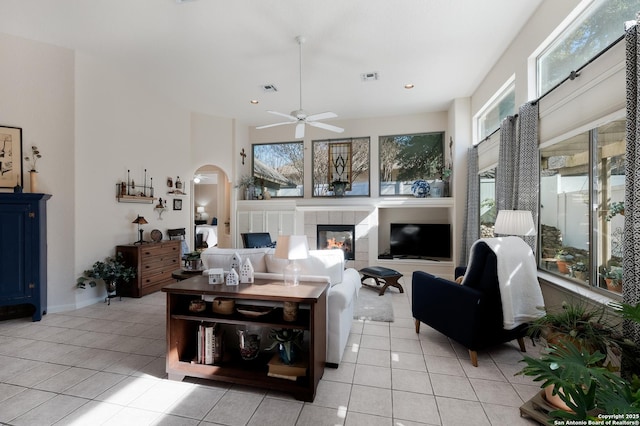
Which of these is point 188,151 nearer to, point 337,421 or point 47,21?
point 47,21

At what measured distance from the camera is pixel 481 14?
3.05 m

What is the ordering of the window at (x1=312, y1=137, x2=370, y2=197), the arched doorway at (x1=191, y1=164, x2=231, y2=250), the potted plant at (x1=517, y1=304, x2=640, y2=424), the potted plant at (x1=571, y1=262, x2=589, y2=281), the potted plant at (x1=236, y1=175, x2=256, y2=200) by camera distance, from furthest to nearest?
the arched doorway at (x1=191, y1=164, x2=231, y2=250) → the potted plant at (x1=236, y1=175, x2=256, y2=200) → the window at (x1=312, y1=137, x2=370, y2=197) → the potted plant at (x1=571, y1=262, x2=589, y2=281) → the potted plant at (x1=517, y1=304, x2=640, y2=424)

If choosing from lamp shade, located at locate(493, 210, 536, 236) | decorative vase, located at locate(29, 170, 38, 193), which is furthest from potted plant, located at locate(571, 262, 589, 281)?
decorative vase, located at locate(29, 170, 38, 193)

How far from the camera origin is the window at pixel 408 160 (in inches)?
244

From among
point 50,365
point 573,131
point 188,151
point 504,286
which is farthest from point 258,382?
point 188,151

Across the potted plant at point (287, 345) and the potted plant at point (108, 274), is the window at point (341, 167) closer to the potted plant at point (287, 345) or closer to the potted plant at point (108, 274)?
the potted plant at point (108, 274)

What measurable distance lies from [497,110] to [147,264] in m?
6.08

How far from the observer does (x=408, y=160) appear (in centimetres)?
633

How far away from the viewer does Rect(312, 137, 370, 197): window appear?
657 cm

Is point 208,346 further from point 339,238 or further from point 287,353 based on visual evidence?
point 339,238

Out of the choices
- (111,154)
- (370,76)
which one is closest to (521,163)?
(370,76)

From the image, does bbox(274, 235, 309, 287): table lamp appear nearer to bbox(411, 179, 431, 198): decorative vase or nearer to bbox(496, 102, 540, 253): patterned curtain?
bbox(496, 102, 540, 253): patterned curtain

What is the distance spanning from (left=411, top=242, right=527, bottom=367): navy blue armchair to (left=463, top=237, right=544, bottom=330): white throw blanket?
0.06 m

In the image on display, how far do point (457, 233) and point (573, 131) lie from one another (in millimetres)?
3194
